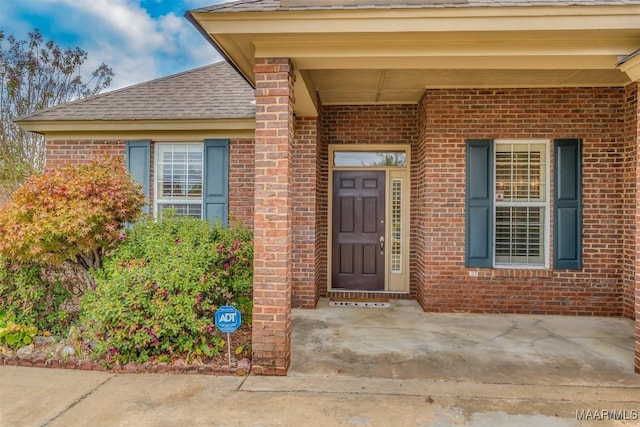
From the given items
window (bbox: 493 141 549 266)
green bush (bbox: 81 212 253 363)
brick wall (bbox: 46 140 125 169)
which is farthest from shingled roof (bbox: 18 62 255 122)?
window (bbox: 493 141 549 266)

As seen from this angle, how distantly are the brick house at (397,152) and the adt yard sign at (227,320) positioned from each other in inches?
8.4

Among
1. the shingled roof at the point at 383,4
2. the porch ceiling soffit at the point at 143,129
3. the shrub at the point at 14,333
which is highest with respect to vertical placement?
the shingled roof at the point at 383,4

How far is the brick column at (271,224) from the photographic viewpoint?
10.8ft

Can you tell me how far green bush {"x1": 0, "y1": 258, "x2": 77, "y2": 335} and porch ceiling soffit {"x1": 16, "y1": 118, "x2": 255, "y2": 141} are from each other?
2.53 meters

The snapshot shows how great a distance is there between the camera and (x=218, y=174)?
229 inches

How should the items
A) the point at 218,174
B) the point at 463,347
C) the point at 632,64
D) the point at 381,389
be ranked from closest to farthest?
the point at 381,389, the point at 632,64, the point at 463,347, the point at 218,174

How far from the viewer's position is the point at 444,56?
132 inches

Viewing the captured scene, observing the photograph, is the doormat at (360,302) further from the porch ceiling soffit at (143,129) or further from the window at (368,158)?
the porch ceiling soffit at (143,129)

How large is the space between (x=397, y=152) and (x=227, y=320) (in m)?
4.06

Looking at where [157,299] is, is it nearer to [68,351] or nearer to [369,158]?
[68,351]

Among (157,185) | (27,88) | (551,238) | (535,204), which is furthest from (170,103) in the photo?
(27,88)

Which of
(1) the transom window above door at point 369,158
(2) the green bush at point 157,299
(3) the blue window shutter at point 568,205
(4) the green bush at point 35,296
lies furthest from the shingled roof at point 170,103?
(3) the blue window shutter at point 568,205

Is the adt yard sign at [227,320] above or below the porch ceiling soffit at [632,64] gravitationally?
below

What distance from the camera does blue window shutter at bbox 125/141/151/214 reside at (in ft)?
19.2
